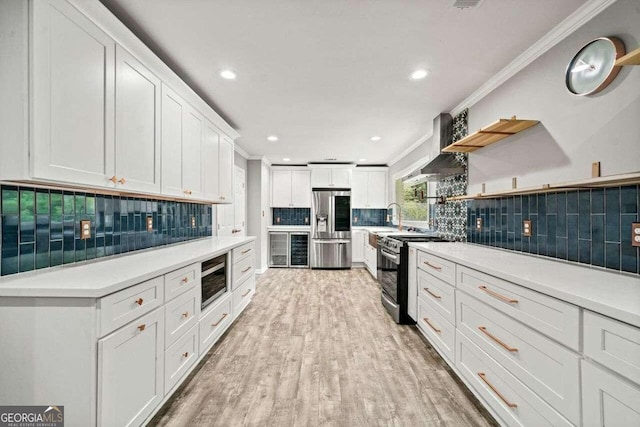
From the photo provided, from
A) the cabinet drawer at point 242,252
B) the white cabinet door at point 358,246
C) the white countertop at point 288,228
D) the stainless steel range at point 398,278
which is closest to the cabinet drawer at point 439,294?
the stainless steel range at point 398,278

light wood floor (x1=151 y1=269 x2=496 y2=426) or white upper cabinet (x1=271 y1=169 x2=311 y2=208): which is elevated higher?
white upper cabinet (x1=271 y1=169 x2=311 y2=208)

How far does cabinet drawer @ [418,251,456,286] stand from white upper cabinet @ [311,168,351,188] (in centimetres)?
367

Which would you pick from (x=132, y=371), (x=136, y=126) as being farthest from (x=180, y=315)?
(x=136, y=126)

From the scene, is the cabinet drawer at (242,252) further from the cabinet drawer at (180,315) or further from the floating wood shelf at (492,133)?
the floating wood shelf at (492,133)

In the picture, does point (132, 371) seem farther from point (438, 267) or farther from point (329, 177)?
point (329, 177)

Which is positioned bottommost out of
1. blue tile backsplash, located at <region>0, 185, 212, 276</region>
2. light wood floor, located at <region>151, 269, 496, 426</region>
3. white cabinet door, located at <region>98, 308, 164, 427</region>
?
light wood floor, located at <region>151, 269, 496, 426</region>

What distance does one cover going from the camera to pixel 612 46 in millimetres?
1426

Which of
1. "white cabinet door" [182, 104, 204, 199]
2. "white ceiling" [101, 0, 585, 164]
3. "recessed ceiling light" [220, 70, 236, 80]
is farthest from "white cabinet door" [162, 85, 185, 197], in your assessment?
"recessed ceiling light" [220, 70, 236, 80]

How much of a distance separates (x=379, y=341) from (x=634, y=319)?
1949mm

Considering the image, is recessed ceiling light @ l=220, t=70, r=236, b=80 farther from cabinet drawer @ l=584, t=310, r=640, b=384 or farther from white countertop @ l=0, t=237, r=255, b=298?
cabinet drawer @ l=584, t=310, r=640, b=384

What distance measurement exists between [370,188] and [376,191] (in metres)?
0.16

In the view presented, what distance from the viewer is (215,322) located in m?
2.30

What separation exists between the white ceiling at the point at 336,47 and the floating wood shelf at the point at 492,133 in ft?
1.81

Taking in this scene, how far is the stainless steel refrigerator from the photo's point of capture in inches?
229
